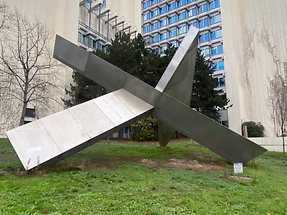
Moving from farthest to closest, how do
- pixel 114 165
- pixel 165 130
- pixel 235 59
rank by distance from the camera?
pixel 235 59
pixel 165 130
pixel 114 165

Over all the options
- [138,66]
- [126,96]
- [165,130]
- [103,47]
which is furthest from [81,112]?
[103,47]

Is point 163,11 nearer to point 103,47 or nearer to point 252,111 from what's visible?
point 103,47

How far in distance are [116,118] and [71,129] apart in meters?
1.66

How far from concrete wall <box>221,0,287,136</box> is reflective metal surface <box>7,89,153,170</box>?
27126 millimetres

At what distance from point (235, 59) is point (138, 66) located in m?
17.2

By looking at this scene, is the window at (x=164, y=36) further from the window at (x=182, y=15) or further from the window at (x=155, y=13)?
the window at (x=155, y=13)

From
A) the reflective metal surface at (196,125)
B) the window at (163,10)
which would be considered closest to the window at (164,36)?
the window at (163,10)

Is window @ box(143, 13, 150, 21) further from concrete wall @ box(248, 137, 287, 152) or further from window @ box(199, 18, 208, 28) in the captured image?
concrete wall @ box(248, 137, 287, 152)

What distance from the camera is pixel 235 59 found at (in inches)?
1294

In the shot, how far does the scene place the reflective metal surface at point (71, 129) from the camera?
628 centimetres

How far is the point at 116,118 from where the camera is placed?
7914mm

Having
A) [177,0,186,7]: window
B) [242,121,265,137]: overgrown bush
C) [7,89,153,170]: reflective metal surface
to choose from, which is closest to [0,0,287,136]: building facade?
[242,121,265,137]: overgrown bush

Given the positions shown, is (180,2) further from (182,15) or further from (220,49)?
(220,49)

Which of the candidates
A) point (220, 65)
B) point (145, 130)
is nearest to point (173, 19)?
point (220, 65)
